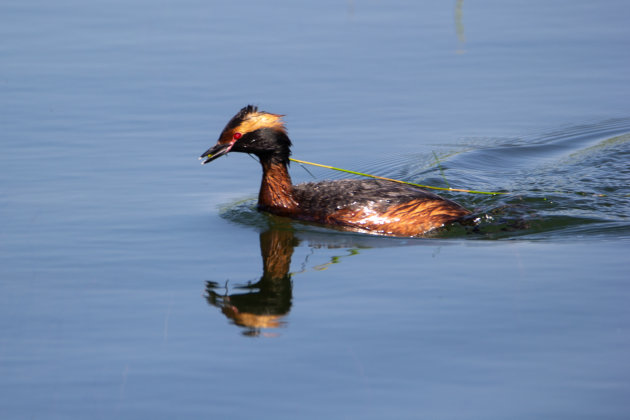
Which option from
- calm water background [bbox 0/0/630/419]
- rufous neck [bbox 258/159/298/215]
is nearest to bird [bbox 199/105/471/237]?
rufous neck [bbox 258/159/298/215]

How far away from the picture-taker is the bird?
32.3 ft

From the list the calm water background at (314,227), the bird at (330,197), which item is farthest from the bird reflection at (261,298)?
the bird at (330,197)

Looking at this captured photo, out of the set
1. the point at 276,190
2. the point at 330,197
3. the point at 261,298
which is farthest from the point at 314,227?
the point at 261,298

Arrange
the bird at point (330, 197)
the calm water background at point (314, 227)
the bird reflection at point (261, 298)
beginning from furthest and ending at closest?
the bird at point (330, 197) → the bird reflection at point (261, 298) → the calm water background at point (314, 227)

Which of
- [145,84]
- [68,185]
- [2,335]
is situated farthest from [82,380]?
[145,84]

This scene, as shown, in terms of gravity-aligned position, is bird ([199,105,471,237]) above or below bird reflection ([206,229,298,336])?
above

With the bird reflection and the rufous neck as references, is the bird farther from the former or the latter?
the bird reflection

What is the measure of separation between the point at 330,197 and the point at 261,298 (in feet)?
8.34

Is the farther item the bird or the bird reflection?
the bird

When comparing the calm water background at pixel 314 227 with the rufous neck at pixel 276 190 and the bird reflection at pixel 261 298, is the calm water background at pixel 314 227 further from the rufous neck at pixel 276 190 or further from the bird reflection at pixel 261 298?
the rufous neck at pixel 276 190

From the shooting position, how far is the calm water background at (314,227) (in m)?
6.22

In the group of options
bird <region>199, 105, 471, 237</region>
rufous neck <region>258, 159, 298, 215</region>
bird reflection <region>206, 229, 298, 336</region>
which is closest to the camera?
bird reflection <region>206, 229, 298, 336</region>

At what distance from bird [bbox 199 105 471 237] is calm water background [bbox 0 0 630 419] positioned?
0.25m

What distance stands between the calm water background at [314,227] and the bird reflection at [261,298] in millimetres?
30
